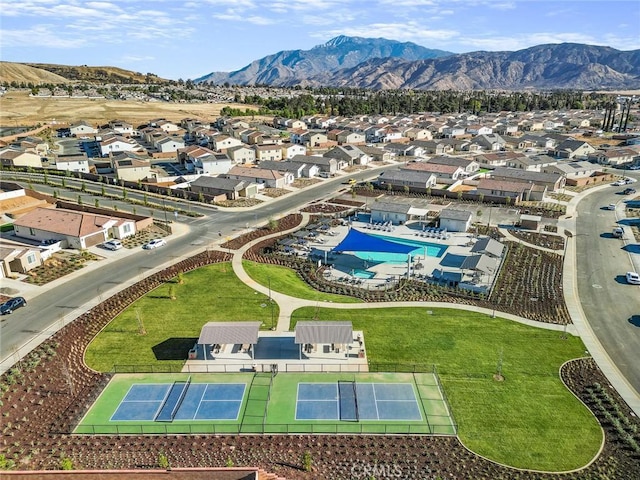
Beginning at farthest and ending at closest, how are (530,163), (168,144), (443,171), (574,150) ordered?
(168,144) → (574,150) → (530,163) → (443,171)

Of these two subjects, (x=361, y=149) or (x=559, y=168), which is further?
(x=361, y=149)

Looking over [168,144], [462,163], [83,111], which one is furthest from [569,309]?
[83,111]

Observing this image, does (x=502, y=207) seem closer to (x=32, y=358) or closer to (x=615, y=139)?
(x=32, y=358)

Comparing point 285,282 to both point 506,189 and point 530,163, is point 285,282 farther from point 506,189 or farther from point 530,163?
point 530,163

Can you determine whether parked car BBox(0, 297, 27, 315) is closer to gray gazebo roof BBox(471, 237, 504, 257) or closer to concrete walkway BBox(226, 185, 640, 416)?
concrete walkway BBox(226, 185, 640, 416)

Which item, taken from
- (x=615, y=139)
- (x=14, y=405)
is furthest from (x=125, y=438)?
(x=615, y=139)

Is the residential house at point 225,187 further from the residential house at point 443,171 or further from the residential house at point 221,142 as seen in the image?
the residential house at point 443,171

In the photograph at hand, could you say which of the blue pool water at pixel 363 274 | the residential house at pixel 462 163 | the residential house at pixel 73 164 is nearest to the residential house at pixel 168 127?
the residential house at pixel 73 164

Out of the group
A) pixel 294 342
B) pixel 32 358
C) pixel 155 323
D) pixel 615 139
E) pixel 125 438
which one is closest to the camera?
pixel 125 438
